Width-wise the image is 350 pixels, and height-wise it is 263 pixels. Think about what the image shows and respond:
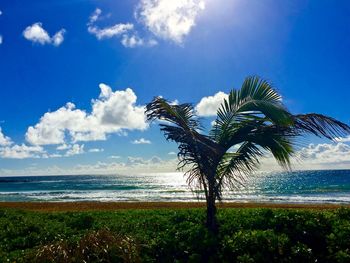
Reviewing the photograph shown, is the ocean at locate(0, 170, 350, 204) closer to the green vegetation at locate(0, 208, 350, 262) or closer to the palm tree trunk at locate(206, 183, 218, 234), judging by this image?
the palm tree trunk at locate(206, 183, 218, 234)

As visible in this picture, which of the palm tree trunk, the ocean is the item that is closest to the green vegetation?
the palm tree trunk

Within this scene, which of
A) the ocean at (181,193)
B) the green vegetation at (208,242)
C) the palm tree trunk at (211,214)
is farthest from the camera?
the ocean at (181,193)

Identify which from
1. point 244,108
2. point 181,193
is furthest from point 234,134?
point 181,193

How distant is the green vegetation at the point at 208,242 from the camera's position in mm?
5387

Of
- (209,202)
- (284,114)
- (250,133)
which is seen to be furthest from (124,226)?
(284,114)

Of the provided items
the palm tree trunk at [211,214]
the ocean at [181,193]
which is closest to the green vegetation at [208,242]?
the palm tree trunk at [211,214]

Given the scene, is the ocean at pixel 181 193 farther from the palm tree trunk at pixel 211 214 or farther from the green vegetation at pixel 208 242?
the green vegetation at pixel 208 242

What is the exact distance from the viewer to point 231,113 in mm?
7582

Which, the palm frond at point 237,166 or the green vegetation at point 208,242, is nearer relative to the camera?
the green vegetation at point 208,242

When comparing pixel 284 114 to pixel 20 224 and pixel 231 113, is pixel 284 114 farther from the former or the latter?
pixel 20 224

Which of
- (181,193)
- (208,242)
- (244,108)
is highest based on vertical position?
(244,108)

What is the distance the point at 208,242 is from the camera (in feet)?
19.2

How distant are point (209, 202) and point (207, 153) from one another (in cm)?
93

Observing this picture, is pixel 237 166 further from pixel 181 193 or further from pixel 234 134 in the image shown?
pixel 181 193
